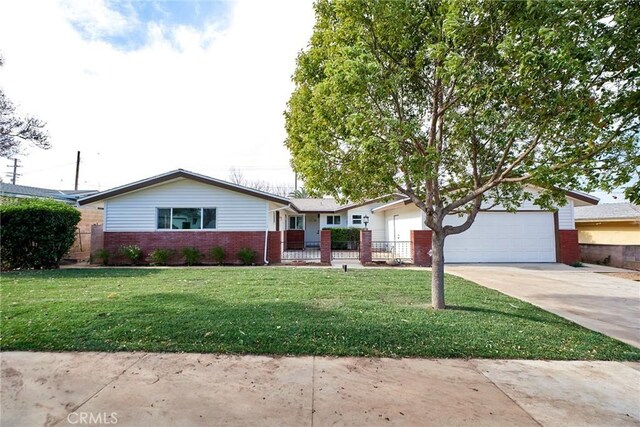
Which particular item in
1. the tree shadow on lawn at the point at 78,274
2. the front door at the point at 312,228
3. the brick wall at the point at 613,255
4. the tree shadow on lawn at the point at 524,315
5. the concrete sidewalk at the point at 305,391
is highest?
the front door at the point at 312,228

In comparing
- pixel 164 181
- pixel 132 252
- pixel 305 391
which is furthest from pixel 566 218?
pixel 132 252

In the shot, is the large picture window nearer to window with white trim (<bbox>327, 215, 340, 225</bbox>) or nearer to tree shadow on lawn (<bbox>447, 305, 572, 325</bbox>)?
tree shadow on lawn (<bbox>447, 305, 572, 325</bbox>)

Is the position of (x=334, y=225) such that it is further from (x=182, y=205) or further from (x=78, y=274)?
(x=78, y=274)

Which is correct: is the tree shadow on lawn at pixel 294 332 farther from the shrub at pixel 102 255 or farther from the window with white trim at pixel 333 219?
the window with white trim at pixel 333 219

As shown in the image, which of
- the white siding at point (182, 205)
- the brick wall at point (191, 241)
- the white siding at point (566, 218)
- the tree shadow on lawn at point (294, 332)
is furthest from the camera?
the white siding at point (566, 218)

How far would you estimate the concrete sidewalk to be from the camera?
279 centimetres

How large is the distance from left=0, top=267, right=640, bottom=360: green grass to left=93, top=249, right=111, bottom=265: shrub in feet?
16.3

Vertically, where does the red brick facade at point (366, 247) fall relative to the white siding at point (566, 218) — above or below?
below

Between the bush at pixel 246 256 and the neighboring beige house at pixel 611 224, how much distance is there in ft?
64.2

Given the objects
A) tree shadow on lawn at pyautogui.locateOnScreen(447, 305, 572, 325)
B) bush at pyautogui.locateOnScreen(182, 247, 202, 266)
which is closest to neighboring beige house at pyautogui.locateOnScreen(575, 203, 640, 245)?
tree shadow on lawn at pyautogui.locateOnScreen(447, 305, 572, 325)

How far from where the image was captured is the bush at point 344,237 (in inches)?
827

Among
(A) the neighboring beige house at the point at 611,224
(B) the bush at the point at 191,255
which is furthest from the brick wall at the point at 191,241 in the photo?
(A) the neighboring beige house at the point at 611,224

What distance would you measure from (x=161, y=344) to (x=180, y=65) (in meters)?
7.68

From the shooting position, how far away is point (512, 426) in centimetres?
269
